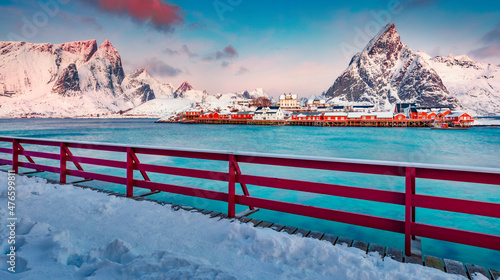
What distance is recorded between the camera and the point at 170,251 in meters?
3.77

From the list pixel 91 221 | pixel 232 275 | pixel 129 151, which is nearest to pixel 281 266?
pixel 232 275

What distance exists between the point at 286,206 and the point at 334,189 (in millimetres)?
904

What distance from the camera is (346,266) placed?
3.37 meters

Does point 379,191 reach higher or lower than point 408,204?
higher

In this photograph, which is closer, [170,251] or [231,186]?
[170,251]

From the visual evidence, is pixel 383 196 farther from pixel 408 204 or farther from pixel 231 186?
pixel 231 186

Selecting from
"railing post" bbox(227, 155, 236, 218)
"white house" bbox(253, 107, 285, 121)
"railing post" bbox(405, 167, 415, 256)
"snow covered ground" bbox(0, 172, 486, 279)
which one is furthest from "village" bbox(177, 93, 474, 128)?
"snow covered ground" bbox(0, 172, 486, 279)

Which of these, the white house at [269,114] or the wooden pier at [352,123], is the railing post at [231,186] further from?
the white house at [269,114]

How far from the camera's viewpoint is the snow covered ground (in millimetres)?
3254

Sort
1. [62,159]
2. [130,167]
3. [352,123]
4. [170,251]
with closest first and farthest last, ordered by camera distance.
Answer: [170,251], [130,167], [62,159], [352,123]

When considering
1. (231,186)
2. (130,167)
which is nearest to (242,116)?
(130,167)

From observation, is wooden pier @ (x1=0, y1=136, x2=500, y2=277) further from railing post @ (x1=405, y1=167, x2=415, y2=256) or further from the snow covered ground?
the snow covered ground

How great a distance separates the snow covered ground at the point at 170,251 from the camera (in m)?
3.25

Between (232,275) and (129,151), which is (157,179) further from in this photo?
(232,275)
